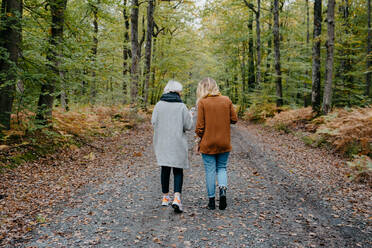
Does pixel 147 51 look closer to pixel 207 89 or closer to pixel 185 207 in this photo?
pixel 207 89

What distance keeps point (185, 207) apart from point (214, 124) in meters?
1.75

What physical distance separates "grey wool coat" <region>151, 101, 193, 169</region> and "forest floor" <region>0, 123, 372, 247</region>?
1.05m

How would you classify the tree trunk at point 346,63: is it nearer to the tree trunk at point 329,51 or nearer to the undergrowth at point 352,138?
the tree trunk at point 329,51

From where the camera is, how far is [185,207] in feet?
16.8

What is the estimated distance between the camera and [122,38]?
2292 cm

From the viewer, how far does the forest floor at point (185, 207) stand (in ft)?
12.8

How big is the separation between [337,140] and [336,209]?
5034 millimetres

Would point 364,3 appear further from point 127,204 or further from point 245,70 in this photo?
point 127,204

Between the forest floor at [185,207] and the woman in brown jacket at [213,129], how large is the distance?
70cm

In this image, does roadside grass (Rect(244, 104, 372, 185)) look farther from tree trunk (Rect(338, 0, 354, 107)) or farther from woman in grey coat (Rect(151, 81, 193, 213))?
tree trunk (Rect(338, 0, 354, 107))

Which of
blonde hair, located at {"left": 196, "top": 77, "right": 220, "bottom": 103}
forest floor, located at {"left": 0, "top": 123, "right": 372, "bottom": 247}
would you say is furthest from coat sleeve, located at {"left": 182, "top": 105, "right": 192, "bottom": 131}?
forest floor, located at {"left": 0, "top": 123, "right": 372, "bottom": 247}

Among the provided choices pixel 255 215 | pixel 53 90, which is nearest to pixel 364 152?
pixel 255 215

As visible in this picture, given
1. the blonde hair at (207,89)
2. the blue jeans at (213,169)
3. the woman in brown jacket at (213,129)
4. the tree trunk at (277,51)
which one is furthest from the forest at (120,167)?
the tree trunk at (277,51)

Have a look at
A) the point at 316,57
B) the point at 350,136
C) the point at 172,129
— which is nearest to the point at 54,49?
the point at 172,129
